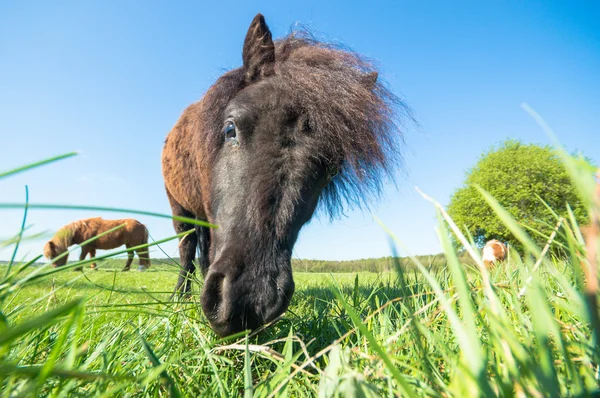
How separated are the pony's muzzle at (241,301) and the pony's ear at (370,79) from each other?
7.06 feet

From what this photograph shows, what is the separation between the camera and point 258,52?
3.22 metres

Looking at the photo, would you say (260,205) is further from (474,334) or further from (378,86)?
(378,86)

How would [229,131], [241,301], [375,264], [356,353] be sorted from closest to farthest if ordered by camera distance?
1. [356,353]
2. [241,301]
3. [229,131]
4. [375,264]

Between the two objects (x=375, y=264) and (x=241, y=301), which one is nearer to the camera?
(x=241, y=301)

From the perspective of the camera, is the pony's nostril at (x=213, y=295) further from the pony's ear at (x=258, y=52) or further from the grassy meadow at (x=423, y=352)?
the pony's ear at (x=258, y=52)

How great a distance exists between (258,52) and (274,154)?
147cm

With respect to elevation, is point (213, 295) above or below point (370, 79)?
below

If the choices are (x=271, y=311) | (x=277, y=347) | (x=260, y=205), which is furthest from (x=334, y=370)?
(x=260, y=205)

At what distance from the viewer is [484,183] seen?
23.5m

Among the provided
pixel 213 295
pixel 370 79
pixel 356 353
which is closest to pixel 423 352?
pixel 356 353

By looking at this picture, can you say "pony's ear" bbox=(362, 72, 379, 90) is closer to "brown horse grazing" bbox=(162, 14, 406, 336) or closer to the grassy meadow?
"brown horse grazing" bbox=(162, 14, 406, 336)

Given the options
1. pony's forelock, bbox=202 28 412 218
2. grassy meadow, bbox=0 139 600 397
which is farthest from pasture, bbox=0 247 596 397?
pony's forelock, bbox=202 28 412 218

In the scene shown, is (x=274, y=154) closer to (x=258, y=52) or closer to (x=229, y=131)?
(x=229, y=131)

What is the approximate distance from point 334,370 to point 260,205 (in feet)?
4.71
